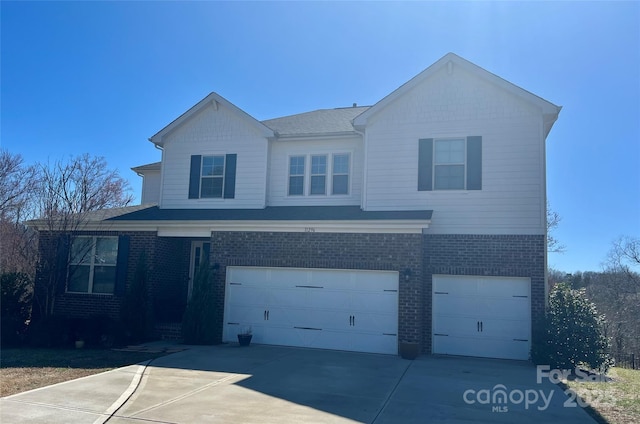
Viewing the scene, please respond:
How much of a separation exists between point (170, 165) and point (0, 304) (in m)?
6.45

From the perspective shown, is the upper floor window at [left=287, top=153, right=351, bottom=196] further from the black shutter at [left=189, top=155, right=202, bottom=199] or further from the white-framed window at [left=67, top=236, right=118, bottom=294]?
the white-framed window at [left=67, top=236, right=118, bottom=294]

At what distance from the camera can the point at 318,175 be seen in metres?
15.5

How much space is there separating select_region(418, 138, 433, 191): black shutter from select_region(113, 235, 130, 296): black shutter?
9107 millimetres

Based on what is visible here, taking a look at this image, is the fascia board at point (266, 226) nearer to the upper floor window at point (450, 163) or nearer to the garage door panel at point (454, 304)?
the upper floor window at point (450, 163)

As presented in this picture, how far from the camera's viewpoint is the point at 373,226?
508 inches

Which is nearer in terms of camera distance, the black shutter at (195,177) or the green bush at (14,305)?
the green bush at (14,305)

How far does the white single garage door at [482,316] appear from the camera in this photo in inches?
494

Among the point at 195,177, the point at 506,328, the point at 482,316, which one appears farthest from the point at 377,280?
the point at 195,177

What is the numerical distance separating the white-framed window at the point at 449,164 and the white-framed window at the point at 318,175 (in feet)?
11.4

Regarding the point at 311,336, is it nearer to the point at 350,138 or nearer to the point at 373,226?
the point at 373,226

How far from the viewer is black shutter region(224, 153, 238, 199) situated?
1602 cm

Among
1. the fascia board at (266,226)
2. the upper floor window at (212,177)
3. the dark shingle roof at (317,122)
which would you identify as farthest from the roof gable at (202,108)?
the fascia board at (266,226)

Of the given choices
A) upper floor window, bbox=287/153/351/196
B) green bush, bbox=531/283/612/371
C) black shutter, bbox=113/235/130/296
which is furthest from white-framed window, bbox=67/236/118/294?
green bush, bbox=531/283/612/371

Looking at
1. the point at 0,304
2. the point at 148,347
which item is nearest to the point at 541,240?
the point at 148,347
